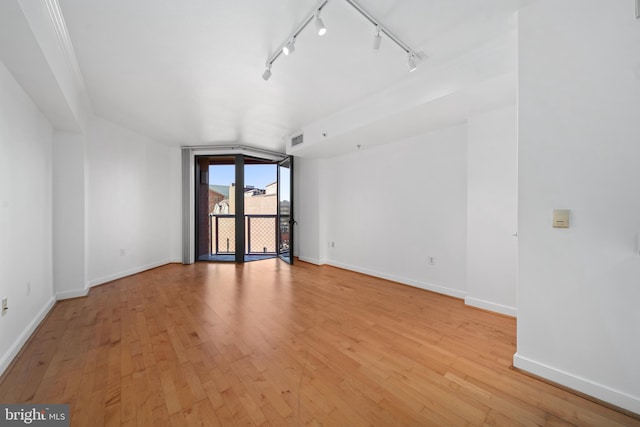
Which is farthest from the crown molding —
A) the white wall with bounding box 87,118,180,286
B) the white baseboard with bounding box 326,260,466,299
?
the white baseboard with bounding box 326,260,466,299

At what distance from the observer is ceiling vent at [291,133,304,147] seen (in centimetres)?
403

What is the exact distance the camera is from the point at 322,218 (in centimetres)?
498

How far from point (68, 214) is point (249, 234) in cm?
336

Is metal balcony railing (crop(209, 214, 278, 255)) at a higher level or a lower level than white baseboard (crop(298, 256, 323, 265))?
higher

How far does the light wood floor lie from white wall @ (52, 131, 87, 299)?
0.31 meters

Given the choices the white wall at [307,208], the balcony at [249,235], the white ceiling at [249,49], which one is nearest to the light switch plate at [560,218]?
the white ceiling at [249,49]

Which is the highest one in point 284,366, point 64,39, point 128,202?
point 64,39

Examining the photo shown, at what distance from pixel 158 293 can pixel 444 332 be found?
11.6 feet

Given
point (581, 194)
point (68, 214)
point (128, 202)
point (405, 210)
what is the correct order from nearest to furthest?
point (581, 194) → point (68, 214) → point (405, 210) → point (128, 202)

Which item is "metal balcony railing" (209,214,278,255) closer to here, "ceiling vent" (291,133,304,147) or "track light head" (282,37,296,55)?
"ceiling vent" (291,133,304,147)

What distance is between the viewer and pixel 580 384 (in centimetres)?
144

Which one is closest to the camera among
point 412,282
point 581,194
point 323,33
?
point 581,194

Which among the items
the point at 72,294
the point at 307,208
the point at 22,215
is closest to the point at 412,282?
the point at 307,208

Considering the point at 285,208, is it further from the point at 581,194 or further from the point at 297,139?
the point at 581,194
